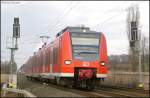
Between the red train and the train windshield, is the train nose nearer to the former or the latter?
the red train

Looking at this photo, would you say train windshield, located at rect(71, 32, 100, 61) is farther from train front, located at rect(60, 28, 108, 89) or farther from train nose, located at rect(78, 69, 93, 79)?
train nose, located at rect(78, 69, 93, 79)

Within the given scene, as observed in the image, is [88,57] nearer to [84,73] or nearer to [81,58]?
[81,58]

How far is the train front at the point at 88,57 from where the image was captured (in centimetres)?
1934

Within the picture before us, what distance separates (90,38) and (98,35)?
500 mm

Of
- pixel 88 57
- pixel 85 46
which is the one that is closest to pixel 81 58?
pixel 88 57

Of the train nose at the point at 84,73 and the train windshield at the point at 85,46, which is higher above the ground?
the train windshield at the point at 85,46

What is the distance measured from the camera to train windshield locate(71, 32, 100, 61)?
19.5 m

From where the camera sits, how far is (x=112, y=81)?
33.7 m

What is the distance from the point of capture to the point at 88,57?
770 inches

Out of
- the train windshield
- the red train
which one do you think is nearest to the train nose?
the red train

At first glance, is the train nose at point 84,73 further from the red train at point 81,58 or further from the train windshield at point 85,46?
the train windshield at point 85,46

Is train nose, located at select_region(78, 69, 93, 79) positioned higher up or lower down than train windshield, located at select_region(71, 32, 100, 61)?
lower down

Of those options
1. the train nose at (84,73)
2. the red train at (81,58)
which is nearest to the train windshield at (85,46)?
the red train at (81,58)

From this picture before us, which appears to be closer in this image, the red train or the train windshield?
the red train
